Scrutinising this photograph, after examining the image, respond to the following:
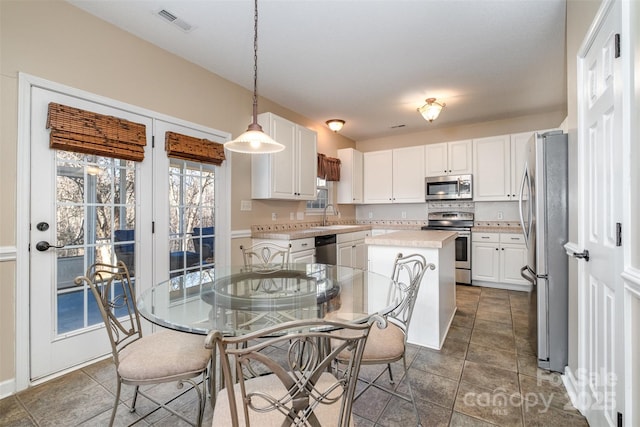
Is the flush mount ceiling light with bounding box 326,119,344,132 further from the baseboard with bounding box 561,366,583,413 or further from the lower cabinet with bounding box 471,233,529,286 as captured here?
the baseboard with bounding box 561,366,583,413

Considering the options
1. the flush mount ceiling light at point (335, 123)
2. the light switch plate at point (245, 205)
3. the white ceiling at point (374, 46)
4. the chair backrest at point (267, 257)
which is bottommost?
the chair backrest at point (267, 257)

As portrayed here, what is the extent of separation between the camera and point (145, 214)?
2510 millimetres

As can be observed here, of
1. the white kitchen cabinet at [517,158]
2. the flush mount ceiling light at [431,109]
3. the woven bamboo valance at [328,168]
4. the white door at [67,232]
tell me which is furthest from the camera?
the woven bamboo valance at [328,168]

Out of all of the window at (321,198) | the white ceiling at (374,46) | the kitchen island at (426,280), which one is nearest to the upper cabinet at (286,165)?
the white ceiling at (374,46)

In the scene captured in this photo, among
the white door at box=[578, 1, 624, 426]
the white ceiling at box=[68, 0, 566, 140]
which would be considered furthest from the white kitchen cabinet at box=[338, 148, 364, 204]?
the white door at box=[578, 1, 624, 426]

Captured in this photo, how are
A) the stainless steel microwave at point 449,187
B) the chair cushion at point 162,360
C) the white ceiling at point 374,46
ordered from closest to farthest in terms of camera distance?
the chair cushion at point 162,360 → the white ceiling at point 374,46 → the stainless steel microwave at point 449,187

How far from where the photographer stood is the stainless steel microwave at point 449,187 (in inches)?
182

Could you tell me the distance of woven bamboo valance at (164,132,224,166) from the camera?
8.68 ft

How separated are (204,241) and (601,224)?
305cm

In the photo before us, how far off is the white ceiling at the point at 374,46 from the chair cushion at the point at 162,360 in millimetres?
2269

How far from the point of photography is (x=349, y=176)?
5332mm

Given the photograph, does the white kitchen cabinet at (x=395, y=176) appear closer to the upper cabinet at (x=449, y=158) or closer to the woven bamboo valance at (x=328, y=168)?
the upper cabinet at (x=449, y=158)

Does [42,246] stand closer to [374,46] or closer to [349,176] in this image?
[374,46]

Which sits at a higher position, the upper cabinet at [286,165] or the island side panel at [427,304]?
the upper cabinet at [286,165]
